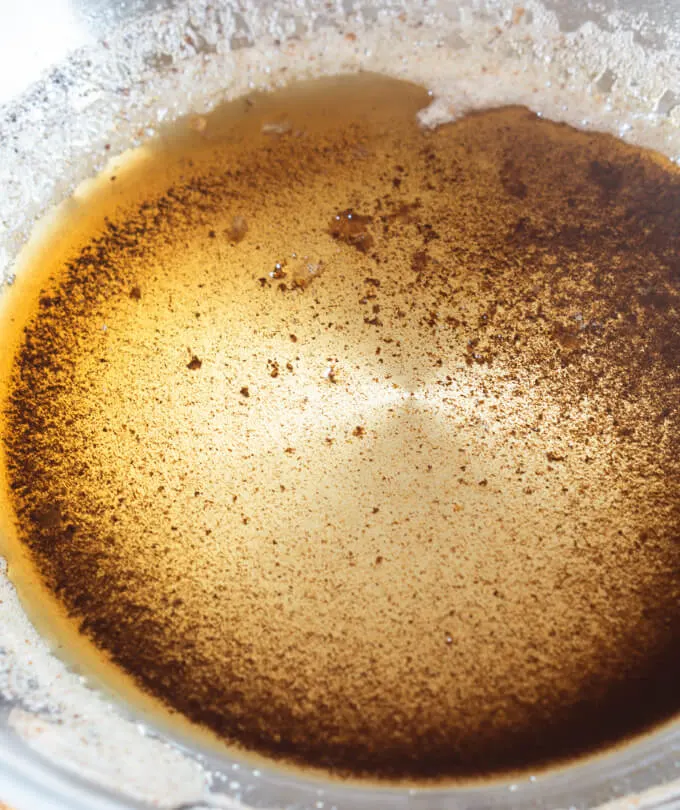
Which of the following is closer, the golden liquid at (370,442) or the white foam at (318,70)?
the golden liquid at (370,442)

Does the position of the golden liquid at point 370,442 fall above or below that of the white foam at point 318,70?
below

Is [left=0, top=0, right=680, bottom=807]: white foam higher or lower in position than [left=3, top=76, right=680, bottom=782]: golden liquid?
higher

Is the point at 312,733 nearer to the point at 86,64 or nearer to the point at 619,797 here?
the point at 619,797

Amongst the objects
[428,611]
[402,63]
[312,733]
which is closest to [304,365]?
[428,611]

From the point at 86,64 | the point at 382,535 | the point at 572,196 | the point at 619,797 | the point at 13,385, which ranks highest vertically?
the point at 86,64

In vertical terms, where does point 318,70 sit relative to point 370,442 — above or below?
above

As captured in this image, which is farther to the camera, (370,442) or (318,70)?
(318,70)

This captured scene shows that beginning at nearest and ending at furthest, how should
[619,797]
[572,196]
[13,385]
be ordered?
[619,797], [13,385], [572,196]

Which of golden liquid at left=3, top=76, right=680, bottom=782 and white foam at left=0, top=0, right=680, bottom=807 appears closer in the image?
golden liquid at left=3, top=76, right=680, bottom=782
